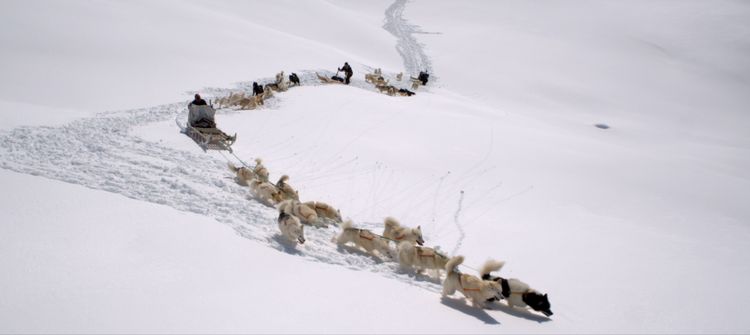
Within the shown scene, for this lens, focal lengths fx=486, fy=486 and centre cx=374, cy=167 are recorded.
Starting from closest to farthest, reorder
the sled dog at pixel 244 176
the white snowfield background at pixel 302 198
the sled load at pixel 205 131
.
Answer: the white snowfield background at pixel 302 198 → the sled dog at pixel 244 176 → the sled load at pixel 205 131

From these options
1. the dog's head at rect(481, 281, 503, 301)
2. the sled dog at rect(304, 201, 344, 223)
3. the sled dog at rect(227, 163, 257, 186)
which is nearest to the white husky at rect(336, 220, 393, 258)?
the sled dog at rect(304, 201, 344, 223)

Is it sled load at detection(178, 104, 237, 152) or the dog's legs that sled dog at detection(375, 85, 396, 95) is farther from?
the dog's legs

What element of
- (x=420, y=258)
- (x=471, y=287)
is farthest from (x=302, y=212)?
(x=471, y=287)

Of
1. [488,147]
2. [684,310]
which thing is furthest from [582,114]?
[684,310]

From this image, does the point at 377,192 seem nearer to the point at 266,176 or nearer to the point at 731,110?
the point at 266,176

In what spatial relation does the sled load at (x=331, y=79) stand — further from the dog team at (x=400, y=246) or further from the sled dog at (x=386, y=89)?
the dog team at (x=400, y=246)

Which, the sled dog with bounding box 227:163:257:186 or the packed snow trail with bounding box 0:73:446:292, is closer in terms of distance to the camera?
the packed snow trail with bounding box 0:73:446:292

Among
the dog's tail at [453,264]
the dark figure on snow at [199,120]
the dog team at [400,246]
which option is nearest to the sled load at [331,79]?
the dark figure on snow at [199,120]
